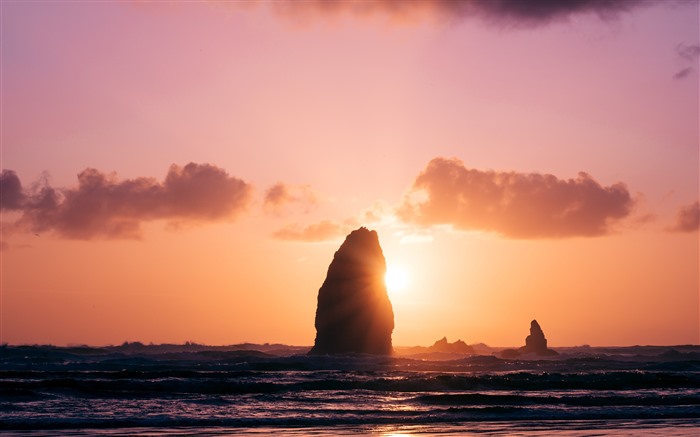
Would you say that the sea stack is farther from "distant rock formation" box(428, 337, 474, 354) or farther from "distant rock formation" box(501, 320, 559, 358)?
Answer: "distant rock formation" box(428, 337, 474, 354)

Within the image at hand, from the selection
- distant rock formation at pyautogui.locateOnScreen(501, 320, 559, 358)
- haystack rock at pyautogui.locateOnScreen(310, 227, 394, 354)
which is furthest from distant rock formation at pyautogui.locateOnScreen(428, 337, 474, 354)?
haystack rock at pyautogui.locateOnScreen(310, 227, 394, 354)

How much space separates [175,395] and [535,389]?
68.8ft

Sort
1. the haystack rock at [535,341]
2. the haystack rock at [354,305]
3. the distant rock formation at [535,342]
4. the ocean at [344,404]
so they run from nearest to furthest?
1. the ocean at [344,404]
2. the haystack rock at [354,305]
3. the distant rock formation at [535,342]
4. the haystack rock at [535,341]

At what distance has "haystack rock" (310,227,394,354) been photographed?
85.1m

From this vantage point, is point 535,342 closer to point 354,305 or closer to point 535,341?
point 535,341

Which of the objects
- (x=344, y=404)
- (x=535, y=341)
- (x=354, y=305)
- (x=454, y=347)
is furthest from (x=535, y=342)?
(x=344, y=404)

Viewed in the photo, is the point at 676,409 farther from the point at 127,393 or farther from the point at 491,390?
the point at 127,393

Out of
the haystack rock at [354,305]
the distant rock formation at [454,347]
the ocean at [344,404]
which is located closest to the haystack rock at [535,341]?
the distant rock formation at [454,347]

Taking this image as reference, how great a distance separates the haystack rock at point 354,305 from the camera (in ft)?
279

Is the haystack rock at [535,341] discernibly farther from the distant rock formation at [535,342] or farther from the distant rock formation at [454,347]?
the distant rock formation at [454,347]

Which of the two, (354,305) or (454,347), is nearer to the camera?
(354,305)

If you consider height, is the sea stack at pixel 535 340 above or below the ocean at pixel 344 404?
above

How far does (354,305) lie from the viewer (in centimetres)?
8606

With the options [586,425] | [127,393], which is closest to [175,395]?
[127,393]
